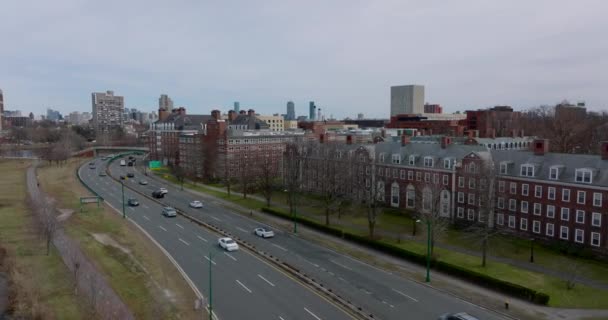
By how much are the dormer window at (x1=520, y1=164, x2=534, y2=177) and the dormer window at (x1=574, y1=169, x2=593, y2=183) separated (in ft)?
15.0

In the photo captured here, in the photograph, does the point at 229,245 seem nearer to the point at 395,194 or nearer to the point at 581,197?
the point at 395,194

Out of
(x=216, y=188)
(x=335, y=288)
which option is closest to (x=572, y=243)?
(x=335, y=288)

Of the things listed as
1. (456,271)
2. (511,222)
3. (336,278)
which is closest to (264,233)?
(336,278)

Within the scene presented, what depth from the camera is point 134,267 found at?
37844mm

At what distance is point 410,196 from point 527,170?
54.8 ft

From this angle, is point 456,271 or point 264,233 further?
point 264,233

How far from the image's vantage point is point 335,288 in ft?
110

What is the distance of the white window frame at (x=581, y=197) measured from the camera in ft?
142

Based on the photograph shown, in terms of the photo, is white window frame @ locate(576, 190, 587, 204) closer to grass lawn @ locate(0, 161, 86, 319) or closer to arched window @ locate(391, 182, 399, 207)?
arched window @ locate(391, 182, 399, 207)

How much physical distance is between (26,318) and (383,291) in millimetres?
25428

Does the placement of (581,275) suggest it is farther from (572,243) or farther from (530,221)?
(530,221)

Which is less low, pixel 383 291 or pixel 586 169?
pixel 586 169

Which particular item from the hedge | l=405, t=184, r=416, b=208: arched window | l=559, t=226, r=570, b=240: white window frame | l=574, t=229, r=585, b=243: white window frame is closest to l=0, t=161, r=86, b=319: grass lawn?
the hedge

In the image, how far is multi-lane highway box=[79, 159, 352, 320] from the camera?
29.3 m
